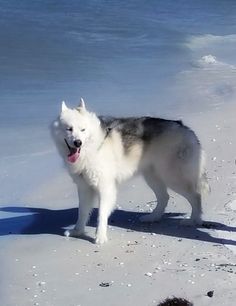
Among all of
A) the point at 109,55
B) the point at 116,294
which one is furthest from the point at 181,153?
the point at 109,55

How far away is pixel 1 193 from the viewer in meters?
7.40

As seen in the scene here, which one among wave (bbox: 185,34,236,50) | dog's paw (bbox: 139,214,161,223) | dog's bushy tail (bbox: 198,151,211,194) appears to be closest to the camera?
dog's bushy tail (bbox: 198,151,211,194)

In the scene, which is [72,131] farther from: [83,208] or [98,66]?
[98,66]

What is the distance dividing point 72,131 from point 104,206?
0.71m

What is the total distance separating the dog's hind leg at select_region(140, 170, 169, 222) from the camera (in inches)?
268

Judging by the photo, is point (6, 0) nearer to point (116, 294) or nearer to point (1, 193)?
point (1, 193)

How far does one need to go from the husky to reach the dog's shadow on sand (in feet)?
0.39

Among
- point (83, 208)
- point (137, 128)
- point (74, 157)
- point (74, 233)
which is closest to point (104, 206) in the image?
point (83, 208)

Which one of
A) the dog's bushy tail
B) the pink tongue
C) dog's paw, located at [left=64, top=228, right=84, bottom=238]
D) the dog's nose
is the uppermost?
the dog's nose

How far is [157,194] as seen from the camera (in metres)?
6.87

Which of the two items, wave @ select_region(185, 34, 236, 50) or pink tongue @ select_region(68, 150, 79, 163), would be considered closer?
pink tongue @ select_region(68, 150, 79, 163)

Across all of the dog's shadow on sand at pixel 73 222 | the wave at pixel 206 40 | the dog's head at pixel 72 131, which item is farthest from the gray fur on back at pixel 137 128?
the wave at pixel 206 40

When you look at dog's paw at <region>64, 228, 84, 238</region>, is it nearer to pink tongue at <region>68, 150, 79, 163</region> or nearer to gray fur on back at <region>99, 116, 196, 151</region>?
pink tongue at <region>68, 150, 79, 163</region>

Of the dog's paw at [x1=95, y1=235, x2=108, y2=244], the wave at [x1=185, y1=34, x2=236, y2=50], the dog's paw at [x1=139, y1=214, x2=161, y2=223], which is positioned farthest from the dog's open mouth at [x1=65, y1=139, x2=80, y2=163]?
the wave at [x1=185, y1=34, x2=236, y2=50]
